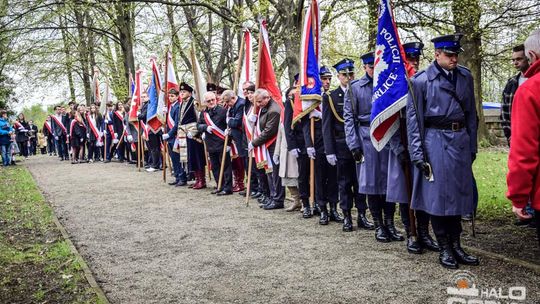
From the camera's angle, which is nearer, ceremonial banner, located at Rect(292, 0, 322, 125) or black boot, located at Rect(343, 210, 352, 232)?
black boot, located at Rect(343, 210, 352, 232)

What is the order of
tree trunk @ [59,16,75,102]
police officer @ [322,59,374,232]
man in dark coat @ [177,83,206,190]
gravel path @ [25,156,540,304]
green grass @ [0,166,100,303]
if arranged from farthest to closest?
tree trunk @ [59,16,75,102]
man in dark coat @ [177,83,206,190]
police officer @ [322,59,374,232]
green grass @ [0,166,100,303]
gravel path @ [25,156,540,304]

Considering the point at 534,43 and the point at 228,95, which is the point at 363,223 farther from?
the point at 228,95

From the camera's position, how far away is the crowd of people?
5.11 meters

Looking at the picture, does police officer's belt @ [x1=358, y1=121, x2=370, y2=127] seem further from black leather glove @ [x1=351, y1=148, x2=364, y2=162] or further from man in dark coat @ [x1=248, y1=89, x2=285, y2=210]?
man in dark coat @ [x1=248, y1=89, x2=285, y2=210]

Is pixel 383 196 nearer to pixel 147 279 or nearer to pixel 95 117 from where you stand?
pixel 147 279

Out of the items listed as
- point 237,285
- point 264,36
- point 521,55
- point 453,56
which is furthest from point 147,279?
point 264,36

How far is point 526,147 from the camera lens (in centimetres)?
328

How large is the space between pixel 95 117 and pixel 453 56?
660 inches

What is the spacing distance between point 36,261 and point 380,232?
3.91 meters

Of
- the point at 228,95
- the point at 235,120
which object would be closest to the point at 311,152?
the point at 235,120

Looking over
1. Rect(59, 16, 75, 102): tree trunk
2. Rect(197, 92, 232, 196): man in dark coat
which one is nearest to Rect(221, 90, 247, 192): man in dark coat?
Rect(197, 92, 232, 196): man in dark coat

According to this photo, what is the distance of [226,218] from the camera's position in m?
8.23

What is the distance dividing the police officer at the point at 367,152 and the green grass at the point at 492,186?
76.3 inches

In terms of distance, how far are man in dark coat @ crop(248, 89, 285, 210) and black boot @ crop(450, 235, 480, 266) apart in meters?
4.04
